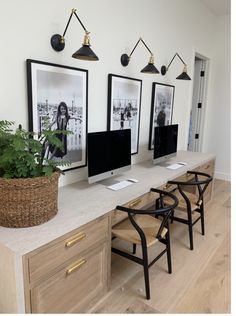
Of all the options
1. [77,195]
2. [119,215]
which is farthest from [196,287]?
[77,195]

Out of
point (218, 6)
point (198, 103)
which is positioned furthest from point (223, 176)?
point (218, 6)

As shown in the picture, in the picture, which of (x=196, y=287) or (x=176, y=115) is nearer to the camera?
(x=196, y=287)

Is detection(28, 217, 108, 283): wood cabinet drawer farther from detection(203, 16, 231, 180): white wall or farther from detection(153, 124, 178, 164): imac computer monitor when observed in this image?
detection(203, 16, 231, 180): white wall

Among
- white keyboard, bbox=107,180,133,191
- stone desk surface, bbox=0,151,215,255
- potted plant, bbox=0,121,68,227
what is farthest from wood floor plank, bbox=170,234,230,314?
potted plant, bbox=0,121,68,227

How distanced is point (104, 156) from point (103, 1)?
135 centimetres

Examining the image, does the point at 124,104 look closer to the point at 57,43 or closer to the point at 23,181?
the point at 57,43

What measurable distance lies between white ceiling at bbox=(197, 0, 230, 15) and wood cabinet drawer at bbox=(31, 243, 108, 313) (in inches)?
159

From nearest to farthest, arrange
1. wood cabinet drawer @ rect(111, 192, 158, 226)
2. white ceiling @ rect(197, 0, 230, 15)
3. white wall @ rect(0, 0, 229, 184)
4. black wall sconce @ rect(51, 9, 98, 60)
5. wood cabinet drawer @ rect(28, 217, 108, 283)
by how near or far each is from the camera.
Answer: wood cabinet drawer @ rect(28, 217, 108, 283), white wall @ rect(0, 0, 229, 184), black wall sconce @ rect(51, 9, 98, 60), wood cabinet drawer @ rect(111, 192, 158, 226), white ceiling @ rect(197, 0, 230, 15)

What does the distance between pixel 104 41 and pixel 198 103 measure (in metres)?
3.01

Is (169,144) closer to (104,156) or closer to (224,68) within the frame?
(104,156)

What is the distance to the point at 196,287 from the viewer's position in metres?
2.04

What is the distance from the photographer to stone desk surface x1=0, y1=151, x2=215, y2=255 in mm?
1327

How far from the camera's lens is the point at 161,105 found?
3.35 meters

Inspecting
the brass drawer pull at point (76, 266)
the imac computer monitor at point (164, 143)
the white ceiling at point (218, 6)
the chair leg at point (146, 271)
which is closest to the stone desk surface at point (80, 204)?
the imac computer monitor at point (164, 143)
